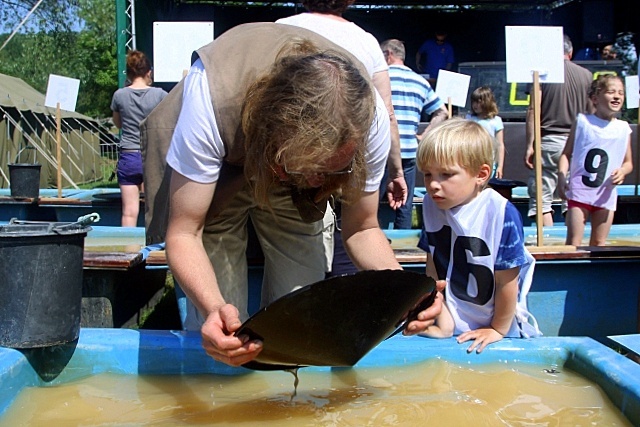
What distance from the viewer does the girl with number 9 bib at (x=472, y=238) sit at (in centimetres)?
254

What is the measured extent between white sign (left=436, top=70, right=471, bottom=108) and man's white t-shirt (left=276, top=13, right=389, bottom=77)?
3.27 meters

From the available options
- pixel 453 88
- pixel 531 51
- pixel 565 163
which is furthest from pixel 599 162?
pixel 453 88

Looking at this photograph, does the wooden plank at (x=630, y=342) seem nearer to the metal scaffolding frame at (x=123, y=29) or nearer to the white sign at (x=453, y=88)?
the white sign at (x=453, y=88)

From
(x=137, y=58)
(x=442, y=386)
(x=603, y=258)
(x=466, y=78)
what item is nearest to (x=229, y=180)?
(x=442, y=386)

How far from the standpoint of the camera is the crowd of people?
1756 mm

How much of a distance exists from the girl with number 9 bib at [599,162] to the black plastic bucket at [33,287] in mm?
3237

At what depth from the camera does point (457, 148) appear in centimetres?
254

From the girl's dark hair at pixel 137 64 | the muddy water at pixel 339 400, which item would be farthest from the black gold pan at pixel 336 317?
the girl's dark hair at pixel 137 64

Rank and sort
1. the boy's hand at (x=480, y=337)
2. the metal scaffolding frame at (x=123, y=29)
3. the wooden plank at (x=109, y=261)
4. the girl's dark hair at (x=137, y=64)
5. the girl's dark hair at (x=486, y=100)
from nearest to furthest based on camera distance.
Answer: the boy's hand at (x=480, y=337) < the wooden plank at (x=109, y=261) < the girl's dark hair at (x=137, y=64) < the girl's dark hair at (x=486, y=100) < the metal scaffolding frame at (x=123, y=29)

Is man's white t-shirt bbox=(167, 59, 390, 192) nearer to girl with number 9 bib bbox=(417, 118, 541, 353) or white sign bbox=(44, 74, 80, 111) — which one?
girl with number 9 bib bbox=(417, 118, 541, 353)

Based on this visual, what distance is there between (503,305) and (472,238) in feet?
0.81

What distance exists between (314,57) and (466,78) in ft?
17.4

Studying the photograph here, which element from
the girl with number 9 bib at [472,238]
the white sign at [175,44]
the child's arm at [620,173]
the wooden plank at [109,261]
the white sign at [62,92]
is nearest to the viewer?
the girl with number 9 bib at [472,238]

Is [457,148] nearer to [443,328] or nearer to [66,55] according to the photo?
[443,328]
